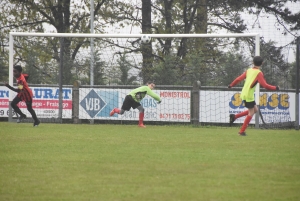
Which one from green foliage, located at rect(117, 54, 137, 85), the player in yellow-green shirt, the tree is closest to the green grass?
the player in yellow-green shirt

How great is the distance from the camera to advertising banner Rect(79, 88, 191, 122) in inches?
949

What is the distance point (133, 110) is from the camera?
24.5 metres

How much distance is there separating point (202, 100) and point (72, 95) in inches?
177

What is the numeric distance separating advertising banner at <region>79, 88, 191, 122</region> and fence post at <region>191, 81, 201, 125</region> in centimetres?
14

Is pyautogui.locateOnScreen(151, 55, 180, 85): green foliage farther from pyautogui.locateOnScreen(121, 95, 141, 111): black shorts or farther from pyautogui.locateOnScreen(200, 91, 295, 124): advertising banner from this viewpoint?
pyautogui.locateOnScreen(121, 95, 141, 111): black shorts

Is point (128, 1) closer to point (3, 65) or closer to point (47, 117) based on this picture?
point (3, 65)

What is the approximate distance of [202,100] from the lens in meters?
23.9

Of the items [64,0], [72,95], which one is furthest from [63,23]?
[72,95]

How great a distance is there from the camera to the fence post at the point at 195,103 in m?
23.9

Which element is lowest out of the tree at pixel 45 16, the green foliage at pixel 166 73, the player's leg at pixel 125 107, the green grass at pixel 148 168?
the green grass at pixel 148 168

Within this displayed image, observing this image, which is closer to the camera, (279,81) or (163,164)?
(163,164)

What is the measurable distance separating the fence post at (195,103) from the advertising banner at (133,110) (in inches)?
5.5

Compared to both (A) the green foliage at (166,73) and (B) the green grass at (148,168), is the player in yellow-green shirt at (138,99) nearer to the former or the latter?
(A) the green foliage at (166,73)

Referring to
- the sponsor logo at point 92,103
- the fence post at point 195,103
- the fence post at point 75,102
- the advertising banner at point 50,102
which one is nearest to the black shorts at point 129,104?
the sponsor logo at point 92,103
